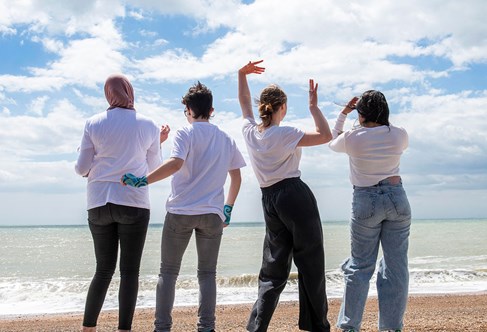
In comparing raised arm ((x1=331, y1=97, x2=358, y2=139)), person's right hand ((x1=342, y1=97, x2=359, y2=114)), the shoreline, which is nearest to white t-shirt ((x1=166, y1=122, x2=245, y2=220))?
raised arm ((x1=331, y1=97, x2=358, y2=139))

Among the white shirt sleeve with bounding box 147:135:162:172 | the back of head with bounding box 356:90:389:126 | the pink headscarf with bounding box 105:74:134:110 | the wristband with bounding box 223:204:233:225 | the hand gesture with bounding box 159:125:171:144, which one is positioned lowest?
the wristband with bounding box 223:204:233:225

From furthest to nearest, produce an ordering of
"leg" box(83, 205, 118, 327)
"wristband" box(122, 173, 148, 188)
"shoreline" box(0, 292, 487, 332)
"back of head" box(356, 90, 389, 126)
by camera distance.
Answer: "shoreline" box(0, 292, 487, 332)
"back of head" box(356, 90, 389, 126)
"leg" box(83, 205, 118, 327)
"wristband" box(122, 173, 148, 188)

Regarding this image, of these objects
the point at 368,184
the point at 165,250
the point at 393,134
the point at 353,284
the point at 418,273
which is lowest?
the point at 418,273

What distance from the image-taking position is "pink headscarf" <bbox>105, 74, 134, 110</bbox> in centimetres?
408

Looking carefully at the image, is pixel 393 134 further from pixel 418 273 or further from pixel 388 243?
pixel 418 273

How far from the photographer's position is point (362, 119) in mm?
4105

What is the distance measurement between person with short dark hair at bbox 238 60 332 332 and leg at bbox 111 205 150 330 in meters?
0.89

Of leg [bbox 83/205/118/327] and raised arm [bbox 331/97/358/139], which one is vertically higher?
raised arm [bbox 331/97/358/139]

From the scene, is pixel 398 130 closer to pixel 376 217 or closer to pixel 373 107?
pixel 373 107

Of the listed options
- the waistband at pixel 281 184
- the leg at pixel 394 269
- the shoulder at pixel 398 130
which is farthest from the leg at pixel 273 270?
the shoulder at pixel 398 130

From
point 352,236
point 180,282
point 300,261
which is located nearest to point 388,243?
point 352,236

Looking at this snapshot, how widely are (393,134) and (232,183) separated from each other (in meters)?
1.26

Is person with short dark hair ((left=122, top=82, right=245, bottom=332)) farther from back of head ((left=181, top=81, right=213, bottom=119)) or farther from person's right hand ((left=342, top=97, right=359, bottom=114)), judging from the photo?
person's right hand ((left=342, top=97, right=359, bottom=114))

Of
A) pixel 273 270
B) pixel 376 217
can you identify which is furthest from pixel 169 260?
pixel 376 217
